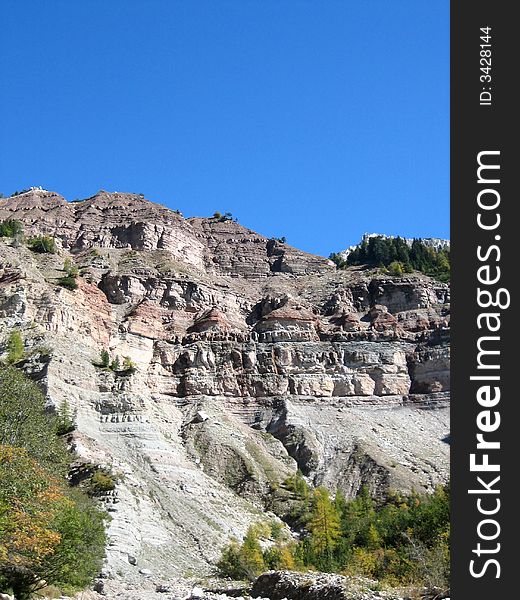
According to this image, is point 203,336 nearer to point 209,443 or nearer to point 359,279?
point 209,443

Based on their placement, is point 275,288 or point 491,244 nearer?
point 491,244

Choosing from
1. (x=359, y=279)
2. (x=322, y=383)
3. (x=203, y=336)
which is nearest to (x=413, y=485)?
(x=322, y=383)

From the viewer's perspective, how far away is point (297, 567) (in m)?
45.7

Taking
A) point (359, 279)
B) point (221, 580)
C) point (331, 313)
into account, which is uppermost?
point (359, 279)

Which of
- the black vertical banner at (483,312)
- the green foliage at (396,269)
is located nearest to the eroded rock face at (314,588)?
the black vertical banner at (483,312)

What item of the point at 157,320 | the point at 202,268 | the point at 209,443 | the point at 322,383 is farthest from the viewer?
the point at 202,268

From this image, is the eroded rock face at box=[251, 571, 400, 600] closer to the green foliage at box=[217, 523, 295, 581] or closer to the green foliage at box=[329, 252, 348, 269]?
the green foliage at box=[217, 523, 295, 581]

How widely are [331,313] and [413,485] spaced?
52.6 m

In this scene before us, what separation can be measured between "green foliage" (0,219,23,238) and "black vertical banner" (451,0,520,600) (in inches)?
4646

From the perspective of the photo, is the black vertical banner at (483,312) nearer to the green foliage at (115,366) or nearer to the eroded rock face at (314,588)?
the eroded rock face at (314,588)

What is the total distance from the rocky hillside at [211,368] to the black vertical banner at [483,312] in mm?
35148

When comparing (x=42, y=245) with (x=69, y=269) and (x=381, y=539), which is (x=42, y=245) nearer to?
(x=69, y=269)

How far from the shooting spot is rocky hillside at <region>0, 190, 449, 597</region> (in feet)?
206

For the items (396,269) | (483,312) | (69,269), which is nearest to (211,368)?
(69,269)
